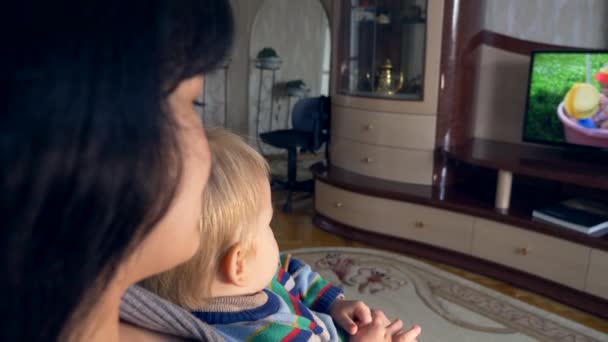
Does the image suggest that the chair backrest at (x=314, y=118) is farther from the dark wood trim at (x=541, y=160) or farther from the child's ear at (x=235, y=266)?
the child's ear at (x=235, y=266)

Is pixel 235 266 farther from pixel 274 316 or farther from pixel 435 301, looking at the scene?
pixel 435 301

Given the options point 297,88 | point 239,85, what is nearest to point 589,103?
point 297,88

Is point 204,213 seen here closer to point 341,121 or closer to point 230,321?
point 230,321

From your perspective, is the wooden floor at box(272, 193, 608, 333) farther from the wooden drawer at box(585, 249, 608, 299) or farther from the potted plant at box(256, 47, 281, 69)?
the potted plant at box(256, 47, 281, 69)

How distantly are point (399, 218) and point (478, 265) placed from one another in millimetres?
403

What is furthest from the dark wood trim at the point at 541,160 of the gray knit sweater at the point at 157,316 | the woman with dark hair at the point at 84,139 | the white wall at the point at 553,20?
the woman with dark hair at the point at 84,139

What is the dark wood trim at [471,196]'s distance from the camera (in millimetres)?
1868

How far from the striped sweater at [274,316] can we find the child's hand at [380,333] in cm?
4

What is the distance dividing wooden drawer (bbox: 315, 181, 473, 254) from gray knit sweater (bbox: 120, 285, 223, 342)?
1785 mm

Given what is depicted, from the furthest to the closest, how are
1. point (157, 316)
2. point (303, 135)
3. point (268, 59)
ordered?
1. point (268, 59)
2. point (303, 135)
3. point (157, 316)

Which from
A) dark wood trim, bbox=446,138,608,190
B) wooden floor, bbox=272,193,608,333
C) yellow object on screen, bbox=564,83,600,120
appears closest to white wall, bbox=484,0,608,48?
yellow object on screen, bbox=564,83,600,120

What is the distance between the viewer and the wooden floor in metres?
1.76

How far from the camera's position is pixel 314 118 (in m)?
2.91

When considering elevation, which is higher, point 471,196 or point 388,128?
point 388,128
